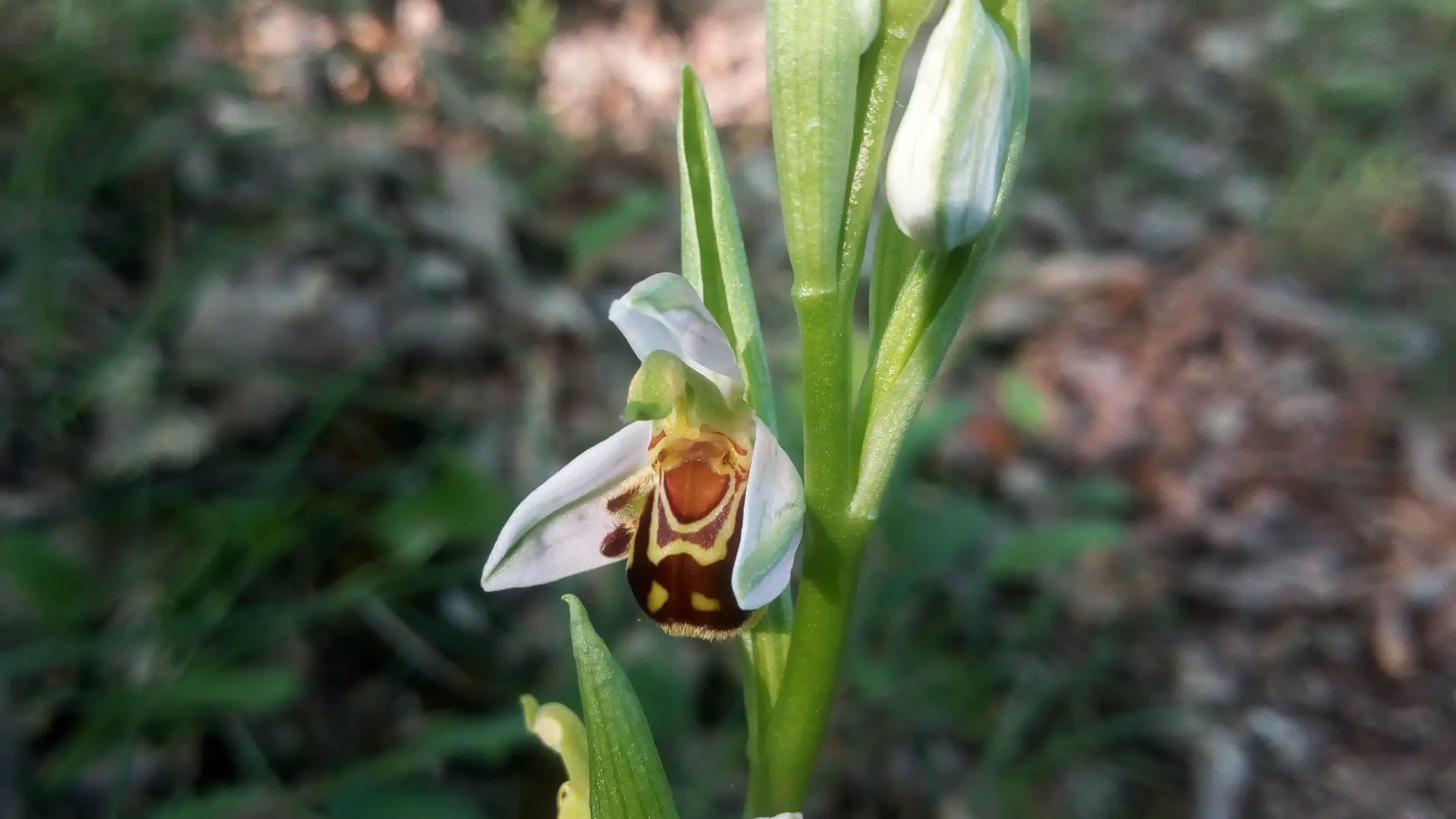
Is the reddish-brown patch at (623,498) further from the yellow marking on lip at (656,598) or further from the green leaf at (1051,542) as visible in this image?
the green leaf at (1051,542)

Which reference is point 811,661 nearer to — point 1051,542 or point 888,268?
point 888,268

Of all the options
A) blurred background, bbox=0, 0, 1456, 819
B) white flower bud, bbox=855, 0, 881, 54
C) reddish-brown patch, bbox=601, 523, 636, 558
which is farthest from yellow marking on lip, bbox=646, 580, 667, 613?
blurred background, bbox=0, 0, 1456, 819

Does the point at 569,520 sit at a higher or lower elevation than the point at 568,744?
higher

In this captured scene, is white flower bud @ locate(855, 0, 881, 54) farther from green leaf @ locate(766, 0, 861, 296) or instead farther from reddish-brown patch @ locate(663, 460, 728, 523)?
reddish-brown patch @ locate(663, 460, 728, 523)

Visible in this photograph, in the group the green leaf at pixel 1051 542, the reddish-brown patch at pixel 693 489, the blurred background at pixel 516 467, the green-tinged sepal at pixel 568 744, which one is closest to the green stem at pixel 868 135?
the reddish-brown patch at pixel 693 489

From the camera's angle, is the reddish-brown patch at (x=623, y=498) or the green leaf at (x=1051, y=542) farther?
the green leaf at (x=1051, y=542)

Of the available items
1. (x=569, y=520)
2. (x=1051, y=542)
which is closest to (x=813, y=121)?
(x=569, y=520)
